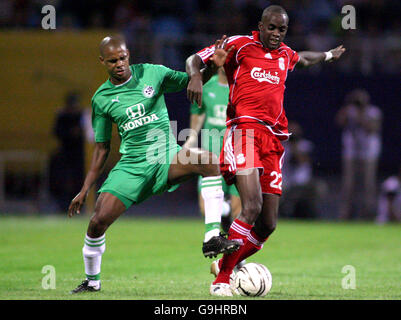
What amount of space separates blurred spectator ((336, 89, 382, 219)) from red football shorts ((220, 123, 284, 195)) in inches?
387

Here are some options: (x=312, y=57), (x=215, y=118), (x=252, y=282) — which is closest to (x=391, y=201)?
(x=215, y=118)

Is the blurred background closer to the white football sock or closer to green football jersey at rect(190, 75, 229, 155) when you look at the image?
green football jersey at rect(190, 75, 229, 155)

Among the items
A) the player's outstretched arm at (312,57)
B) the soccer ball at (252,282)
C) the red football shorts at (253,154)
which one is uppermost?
the player's outstretched arm at (312,57)

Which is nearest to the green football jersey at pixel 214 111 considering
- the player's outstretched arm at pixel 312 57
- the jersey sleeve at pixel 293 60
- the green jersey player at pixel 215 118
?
the green jersey player at pixel 215 118

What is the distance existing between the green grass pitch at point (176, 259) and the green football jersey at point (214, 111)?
5.70 feet

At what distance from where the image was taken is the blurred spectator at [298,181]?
17.8m

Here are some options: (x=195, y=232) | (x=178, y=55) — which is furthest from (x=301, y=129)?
(x=195, y=232)

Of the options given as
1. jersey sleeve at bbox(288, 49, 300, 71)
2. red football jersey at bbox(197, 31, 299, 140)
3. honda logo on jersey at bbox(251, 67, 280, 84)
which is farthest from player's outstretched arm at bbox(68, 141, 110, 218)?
jersey sleeve at bbox(288, 49, 300, 71)

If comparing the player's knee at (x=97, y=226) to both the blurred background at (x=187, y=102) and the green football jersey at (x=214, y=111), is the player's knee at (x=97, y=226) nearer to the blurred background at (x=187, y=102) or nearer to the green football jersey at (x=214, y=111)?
the green football jersey at (x=214, y=111)

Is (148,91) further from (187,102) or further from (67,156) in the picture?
(67,156)

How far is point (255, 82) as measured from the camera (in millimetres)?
8000

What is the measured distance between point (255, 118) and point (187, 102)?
1083cm

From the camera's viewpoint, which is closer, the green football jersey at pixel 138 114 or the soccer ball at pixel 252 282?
the soccer ball at pixel 252 282

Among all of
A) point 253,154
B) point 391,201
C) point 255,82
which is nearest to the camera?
point 253,154
